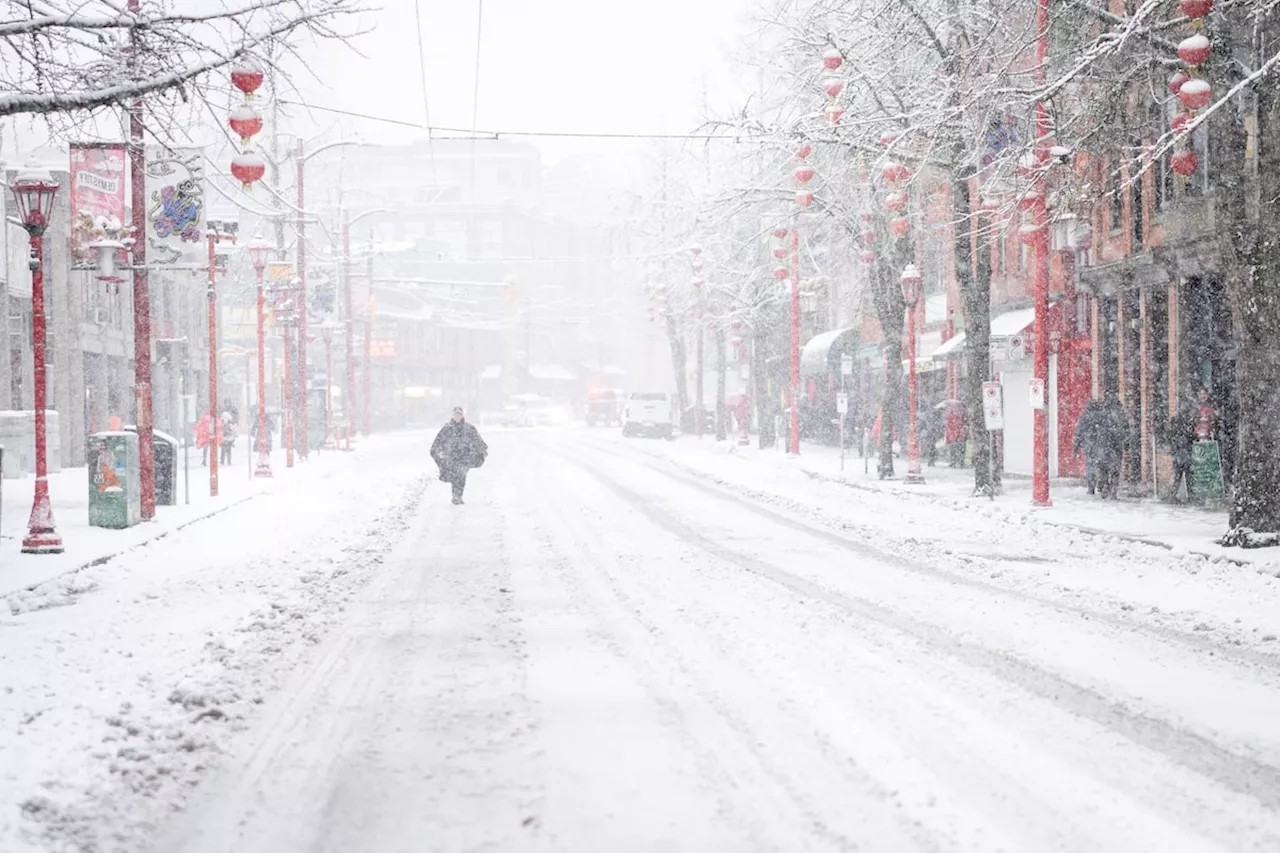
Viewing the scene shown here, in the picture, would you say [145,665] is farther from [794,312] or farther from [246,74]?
[794,312]

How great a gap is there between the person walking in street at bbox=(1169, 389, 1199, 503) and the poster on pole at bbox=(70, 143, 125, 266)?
16493mm

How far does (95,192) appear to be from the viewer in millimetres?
18984

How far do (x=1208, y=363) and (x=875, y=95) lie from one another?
22.9 ft

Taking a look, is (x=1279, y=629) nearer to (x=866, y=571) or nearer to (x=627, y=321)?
(x=866, y=571)

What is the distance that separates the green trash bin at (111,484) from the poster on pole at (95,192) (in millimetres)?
3305

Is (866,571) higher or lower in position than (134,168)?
lower

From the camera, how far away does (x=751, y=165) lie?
117ft

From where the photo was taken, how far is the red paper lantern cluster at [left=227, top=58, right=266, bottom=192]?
1269cm

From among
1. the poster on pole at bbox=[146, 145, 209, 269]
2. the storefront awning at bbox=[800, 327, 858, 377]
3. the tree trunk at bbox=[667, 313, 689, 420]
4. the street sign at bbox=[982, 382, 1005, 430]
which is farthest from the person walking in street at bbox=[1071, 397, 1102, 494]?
the tree trunk at bbox=[667, 313, 689, 420]

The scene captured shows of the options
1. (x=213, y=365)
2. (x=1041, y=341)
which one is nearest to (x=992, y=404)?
(x=1041, y=341)

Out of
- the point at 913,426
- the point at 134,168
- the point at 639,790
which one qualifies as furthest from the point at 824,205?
the point at 639,790

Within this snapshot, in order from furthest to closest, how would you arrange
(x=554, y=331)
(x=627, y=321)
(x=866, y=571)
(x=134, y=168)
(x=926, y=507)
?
(x=627, y=321) → (x=554, y=331) → (x=926, y=507) → (x=134, y=168) → (x=866, y=571)

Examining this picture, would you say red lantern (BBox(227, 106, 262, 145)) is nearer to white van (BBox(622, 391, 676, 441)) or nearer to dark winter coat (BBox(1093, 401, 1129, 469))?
dark winter coat (BBox(1093, 401, 1129, 469))

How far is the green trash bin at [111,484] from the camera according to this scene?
17031 millimetres
